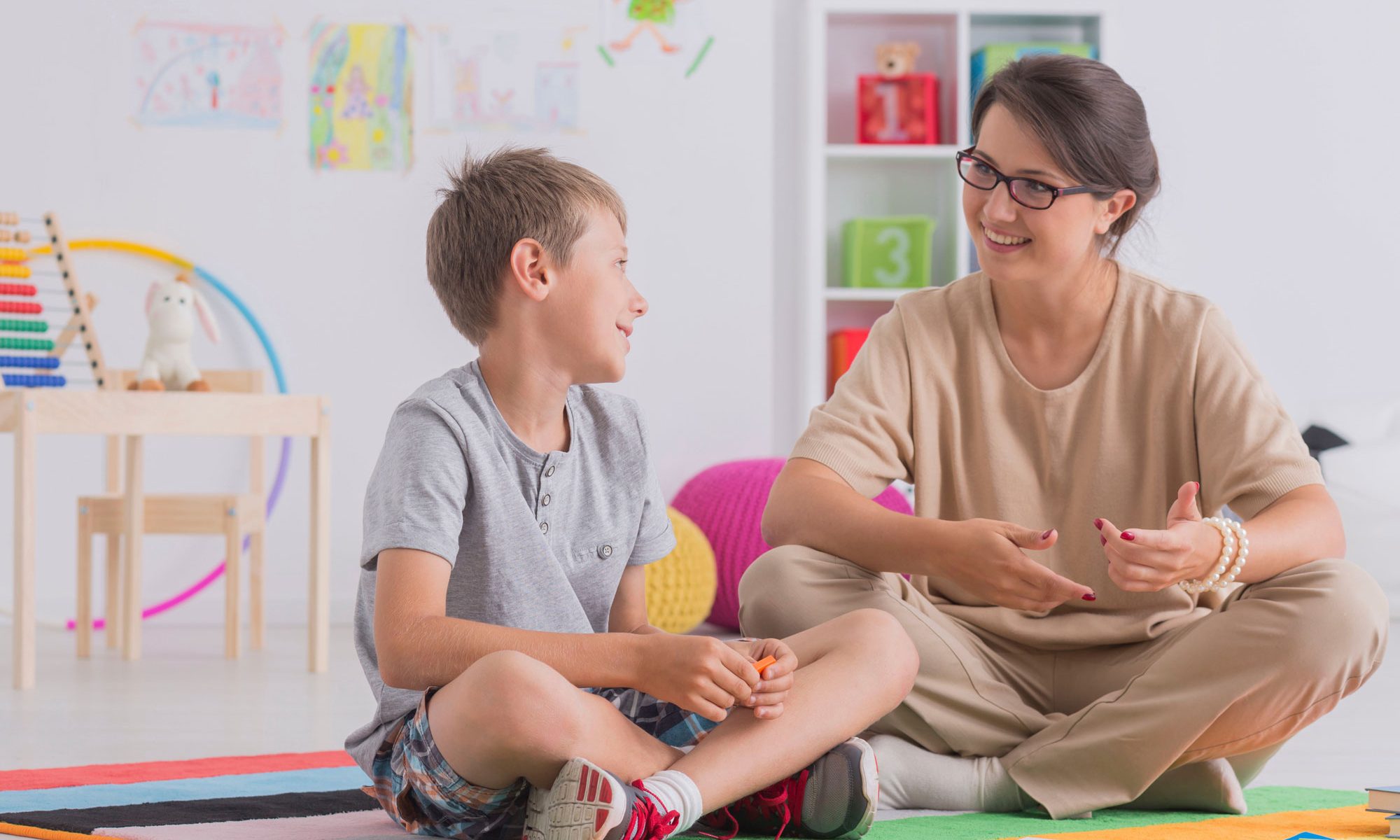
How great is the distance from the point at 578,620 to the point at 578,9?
2.52 metres

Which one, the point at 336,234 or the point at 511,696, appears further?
the point at 336,234

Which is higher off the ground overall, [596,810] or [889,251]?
[889,251]

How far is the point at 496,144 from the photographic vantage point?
133 inches

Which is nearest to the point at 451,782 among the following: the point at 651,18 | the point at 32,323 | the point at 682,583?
the point at 682,583

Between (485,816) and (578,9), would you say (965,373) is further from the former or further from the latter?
(578,9)

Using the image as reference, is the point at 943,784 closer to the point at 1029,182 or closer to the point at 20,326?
the point at 1029,182

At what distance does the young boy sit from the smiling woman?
0.17 meters

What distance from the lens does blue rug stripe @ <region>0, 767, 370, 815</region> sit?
1.33 metres

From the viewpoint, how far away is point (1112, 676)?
144 cm

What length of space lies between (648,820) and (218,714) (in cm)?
120

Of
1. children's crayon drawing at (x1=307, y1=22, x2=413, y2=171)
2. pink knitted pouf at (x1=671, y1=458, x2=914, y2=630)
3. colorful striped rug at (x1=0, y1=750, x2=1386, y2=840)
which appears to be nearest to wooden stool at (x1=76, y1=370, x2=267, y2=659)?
children's crayon drawing at (x1=307, y1=22, x2=413, y2=171)

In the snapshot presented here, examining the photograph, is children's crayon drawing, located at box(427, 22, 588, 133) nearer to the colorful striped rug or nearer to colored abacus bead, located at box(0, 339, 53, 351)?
colored abacus bead, located at box(0, 339, 53, 351)

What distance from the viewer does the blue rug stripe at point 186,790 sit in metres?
1.33

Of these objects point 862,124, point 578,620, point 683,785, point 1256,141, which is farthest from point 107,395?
point 1256,141
